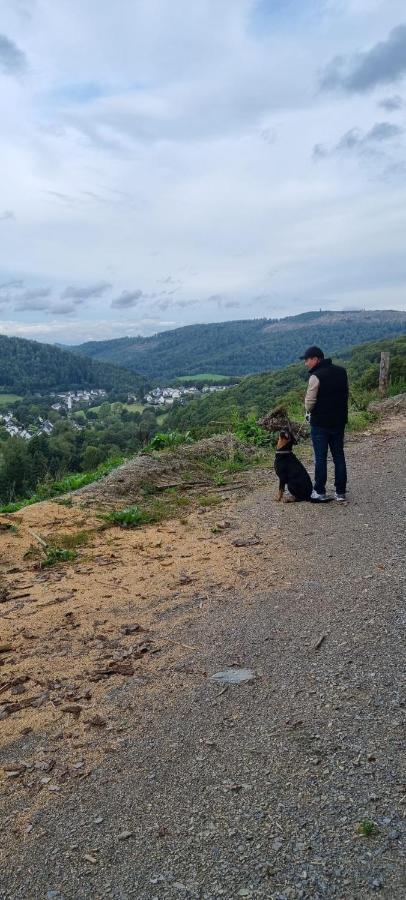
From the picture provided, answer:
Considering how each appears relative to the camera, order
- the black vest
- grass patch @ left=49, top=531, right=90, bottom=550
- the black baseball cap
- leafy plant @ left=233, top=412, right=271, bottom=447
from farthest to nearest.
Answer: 1. leafy plant @ left=233, top=412, right=271, bottom=447
2. the black baseball cap
3. the black vest
4. grass patch @ left=49, top=531, right=90, bottom=550

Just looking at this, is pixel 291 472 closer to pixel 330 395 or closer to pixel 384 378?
pixel 330 395

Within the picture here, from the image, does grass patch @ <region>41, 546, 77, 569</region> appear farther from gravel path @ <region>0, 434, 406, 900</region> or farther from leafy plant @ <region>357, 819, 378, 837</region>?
leafy plant @ <region>357, 819, 378, 837</region>

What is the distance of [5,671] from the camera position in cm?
398

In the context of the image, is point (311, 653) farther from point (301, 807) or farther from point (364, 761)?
point (301, 807)

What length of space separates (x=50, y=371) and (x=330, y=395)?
122908 millimetres

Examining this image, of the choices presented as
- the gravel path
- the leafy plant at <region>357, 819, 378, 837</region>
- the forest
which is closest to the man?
the gravel path

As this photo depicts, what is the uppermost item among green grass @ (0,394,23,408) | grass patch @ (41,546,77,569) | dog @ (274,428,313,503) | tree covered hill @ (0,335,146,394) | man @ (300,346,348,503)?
tree covered hill @ (0,335,146,394)

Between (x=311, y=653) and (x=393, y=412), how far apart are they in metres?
12.6

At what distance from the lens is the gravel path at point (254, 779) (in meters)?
2.26

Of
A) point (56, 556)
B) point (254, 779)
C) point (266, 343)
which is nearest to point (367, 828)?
point (254, 779)

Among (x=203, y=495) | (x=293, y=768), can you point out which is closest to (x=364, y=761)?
(x=293, y=768)

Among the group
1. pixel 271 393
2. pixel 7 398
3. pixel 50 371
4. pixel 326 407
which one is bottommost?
pixel 271 393

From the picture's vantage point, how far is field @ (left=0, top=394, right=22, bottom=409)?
3561 inches

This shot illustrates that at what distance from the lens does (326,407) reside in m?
7.44
